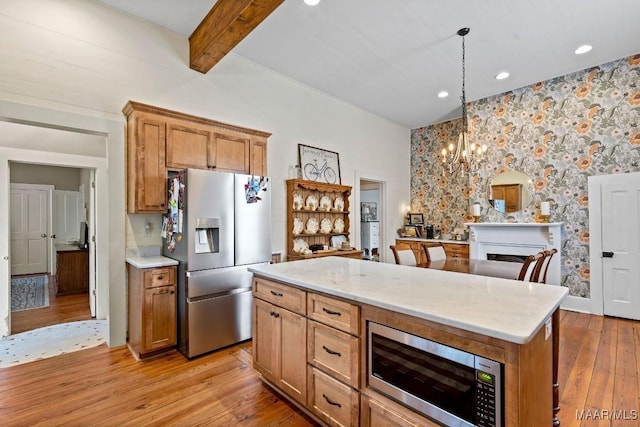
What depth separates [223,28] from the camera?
9.13ft

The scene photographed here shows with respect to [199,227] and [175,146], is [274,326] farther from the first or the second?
[175,146]

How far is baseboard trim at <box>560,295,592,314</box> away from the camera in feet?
14.1

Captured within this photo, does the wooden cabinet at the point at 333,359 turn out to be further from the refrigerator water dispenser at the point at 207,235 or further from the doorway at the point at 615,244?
the doorway at the point at 615,244

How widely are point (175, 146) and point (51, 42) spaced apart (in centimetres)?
130

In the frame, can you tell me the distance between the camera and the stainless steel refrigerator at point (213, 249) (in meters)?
2.88

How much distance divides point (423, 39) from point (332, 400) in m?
3.76

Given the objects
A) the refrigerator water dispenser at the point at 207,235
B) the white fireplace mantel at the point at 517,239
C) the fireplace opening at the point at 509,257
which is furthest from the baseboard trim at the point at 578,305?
the refrigerator water dispenser at the point at 207,235

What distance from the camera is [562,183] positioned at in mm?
4547

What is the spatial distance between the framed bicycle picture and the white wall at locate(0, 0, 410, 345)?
15 cm

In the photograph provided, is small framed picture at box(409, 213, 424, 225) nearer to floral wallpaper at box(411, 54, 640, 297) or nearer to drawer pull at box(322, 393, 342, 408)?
floral wallpaper at box(411, 54, 640, 297)

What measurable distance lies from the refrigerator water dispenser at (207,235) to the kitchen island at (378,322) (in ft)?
2.87

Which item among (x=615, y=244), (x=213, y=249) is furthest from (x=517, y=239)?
(x=213, y=249)

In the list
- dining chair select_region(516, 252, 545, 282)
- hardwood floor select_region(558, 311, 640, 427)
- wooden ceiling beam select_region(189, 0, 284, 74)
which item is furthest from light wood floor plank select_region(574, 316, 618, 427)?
wooden ceiling beam select_region(189, 0, 284, 74)

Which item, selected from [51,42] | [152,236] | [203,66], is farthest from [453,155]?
[51,42]
